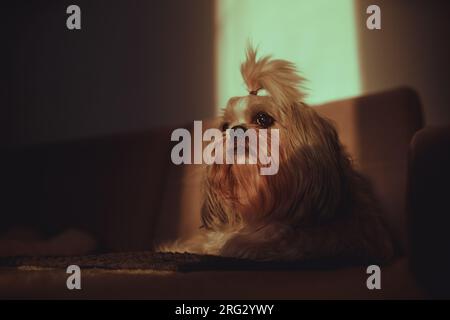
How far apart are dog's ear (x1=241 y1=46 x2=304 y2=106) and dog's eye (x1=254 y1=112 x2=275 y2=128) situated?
0.06m

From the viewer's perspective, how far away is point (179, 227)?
2.10 m

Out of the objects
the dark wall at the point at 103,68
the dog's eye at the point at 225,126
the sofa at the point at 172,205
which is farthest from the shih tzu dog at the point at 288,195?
the dark wall at the point at 103,68

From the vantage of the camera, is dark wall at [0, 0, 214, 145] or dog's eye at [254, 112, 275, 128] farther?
dark wall at [0, 0, 214, 145]

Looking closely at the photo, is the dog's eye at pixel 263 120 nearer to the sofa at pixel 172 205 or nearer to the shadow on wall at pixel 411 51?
the sofa at pixel 172 205

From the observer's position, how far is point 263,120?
1693 mm

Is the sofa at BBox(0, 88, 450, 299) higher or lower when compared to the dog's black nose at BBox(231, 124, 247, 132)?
lower

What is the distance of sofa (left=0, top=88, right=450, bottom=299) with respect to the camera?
3.14 feet

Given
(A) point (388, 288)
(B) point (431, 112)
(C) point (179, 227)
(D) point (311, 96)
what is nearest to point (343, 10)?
(D) point (311, 96)

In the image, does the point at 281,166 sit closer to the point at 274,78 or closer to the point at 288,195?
the point at 288,195

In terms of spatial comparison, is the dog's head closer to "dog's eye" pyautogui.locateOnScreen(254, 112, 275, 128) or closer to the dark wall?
"dog's eye" pyautogui.locateOnScreen(254, 112, 275, 128)

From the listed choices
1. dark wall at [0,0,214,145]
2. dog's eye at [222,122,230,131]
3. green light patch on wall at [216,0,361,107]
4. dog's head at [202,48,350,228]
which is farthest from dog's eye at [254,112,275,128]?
dark wall at [0,0,214,145]

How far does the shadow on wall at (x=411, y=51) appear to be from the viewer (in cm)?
218

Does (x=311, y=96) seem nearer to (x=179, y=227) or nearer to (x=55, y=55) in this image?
(x=179, y=227)
